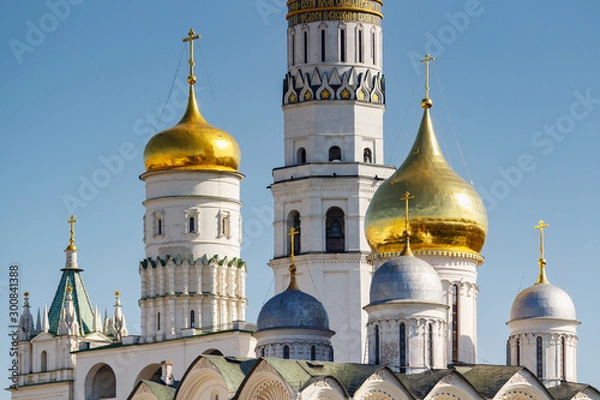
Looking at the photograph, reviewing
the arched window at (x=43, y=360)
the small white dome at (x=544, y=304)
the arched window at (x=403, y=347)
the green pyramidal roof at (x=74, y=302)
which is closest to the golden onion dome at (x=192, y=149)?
the green pyramidal roof at (x=74, y=302)

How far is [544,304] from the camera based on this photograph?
2360 inches

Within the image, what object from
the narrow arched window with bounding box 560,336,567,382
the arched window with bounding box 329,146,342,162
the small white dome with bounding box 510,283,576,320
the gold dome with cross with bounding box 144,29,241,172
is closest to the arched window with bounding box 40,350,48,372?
the gold dome with cross with bounding box 144,29,241,172

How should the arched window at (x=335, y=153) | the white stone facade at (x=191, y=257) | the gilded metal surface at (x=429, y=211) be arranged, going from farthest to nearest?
the white stone facade at (x=191, y=257) < the arched window at (x=335, y=153) < the gilded metal surface at (x=429, y=211)

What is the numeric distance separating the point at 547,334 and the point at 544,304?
741mm

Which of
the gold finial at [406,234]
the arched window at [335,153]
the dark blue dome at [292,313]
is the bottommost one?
the dark blue dome at [292,313]

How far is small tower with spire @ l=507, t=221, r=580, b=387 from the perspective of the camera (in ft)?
196

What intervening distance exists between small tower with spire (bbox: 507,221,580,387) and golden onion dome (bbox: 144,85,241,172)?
12.1 m

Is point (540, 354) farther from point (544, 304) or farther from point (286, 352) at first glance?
point (286, 352)

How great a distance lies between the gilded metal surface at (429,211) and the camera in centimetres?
6062

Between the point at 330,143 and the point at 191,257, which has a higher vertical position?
the point at 330,143

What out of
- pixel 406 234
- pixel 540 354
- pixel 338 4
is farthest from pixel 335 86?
pixel 540 354

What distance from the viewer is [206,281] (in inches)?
2699

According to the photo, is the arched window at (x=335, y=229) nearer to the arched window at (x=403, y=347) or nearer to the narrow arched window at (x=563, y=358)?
the narrow arched window at (x=563, y=358)

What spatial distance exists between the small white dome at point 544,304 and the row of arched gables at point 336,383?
203cm
